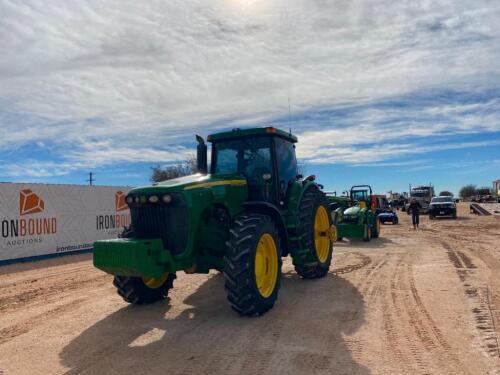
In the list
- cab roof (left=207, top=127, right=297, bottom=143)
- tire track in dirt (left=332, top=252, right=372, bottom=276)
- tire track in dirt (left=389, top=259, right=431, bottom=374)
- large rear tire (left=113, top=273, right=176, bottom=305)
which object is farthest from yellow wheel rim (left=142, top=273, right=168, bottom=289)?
tire track in dirt (left=332, top=252, right=372, bottom=276)

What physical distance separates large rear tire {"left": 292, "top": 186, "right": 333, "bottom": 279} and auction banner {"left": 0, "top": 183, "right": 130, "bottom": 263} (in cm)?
929

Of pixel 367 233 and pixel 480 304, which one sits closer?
pixel 480 304

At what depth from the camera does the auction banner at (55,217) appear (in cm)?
1352

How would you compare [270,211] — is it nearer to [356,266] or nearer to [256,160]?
[256,160]

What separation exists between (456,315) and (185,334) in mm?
3587

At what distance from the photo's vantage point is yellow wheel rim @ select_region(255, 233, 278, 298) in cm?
649

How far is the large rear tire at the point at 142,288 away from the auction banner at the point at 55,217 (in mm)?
8170

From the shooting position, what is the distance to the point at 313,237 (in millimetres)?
8219

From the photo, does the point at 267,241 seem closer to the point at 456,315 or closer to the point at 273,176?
the point at 273,176

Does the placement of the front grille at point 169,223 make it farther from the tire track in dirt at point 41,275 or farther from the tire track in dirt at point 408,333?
the tire track in dirt at point 41,275

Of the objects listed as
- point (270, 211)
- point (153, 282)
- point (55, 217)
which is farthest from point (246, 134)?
point (55, 217)

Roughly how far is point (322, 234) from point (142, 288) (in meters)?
3.92

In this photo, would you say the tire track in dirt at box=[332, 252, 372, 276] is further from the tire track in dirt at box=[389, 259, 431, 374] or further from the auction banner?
the auction banner

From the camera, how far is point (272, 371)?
4391 mm
